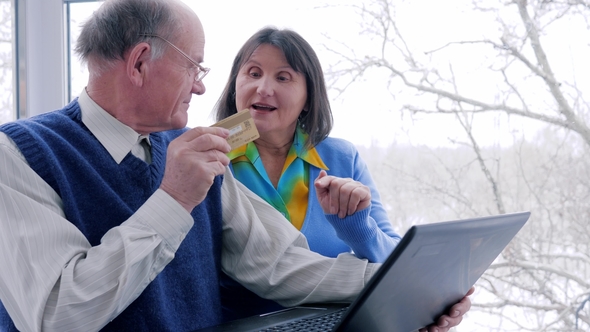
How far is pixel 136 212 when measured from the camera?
101cm

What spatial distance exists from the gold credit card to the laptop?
335 millimetres

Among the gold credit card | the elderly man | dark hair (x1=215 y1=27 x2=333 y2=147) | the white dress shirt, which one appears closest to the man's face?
→ the elderly man

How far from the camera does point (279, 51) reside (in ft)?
5.81

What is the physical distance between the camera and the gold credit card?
3.81 feet

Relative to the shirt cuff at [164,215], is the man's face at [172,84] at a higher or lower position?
higher

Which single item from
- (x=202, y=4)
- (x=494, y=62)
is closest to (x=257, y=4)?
(x=202, y=4)

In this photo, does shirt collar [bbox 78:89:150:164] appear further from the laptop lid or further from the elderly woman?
the laptop lid

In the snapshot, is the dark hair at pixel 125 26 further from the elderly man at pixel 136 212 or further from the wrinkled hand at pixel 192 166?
the wrinkled hand at pixel 192 166

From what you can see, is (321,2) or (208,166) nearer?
(208,166)

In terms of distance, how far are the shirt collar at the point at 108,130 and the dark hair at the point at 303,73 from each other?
2.14 ft

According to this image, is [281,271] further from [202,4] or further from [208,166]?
[202,4]

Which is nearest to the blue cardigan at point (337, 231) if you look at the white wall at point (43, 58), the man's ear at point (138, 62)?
the man's ear at point (138, 62)

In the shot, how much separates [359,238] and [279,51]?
0.69m

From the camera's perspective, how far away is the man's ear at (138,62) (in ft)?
3.89
